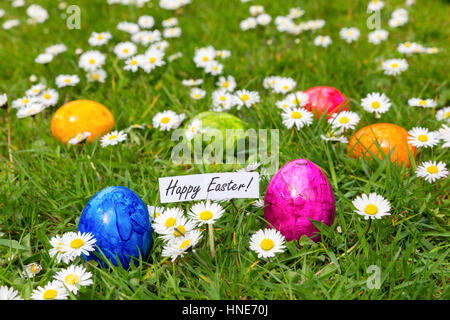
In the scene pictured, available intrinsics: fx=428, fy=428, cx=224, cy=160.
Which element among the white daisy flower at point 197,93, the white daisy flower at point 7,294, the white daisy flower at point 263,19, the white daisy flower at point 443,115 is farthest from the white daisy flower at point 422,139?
the white daisy flower at point 263,19

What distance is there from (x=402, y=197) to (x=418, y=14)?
238 centimetres

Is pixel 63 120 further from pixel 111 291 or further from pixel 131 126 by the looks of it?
pixel 111 291

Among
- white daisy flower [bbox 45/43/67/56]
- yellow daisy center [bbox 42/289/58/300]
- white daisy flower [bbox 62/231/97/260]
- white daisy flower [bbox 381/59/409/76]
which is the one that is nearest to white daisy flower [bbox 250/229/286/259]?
white daisy flower [bbox 62/231/97/260]

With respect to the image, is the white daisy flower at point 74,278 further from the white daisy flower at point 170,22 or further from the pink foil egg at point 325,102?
the white daisy flower at point 170,22

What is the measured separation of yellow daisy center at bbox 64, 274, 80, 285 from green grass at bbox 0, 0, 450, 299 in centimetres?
7

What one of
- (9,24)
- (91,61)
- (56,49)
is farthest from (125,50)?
(9,24)

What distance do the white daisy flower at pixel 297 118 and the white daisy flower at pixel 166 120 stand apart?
56 cm

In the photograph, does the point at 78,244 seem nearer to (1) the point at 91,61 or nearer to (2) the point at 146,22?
(1) the point at 91,61

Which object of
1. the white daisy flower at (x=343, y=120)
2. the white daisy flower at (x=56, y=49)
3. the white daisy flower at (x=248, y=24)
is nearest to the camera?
the white daisy flower at (x=343, y=120)

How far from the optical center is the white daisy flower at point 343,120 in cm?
201

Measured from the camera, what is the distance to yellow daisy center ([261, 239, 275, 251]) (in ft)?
4.77

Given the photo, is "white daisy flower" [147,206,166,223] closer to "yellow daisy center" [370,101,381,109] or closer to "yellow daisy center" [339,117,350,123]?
"yellow daisy center" [339,117,350,123]

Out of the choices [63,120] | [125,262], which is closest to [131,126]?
[63,120]

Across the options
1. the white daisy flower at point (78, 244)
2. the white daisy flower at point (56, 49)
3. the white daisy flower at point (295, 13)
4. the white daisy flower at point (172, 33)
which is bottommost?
the white daisy flower at point (78, 244)
